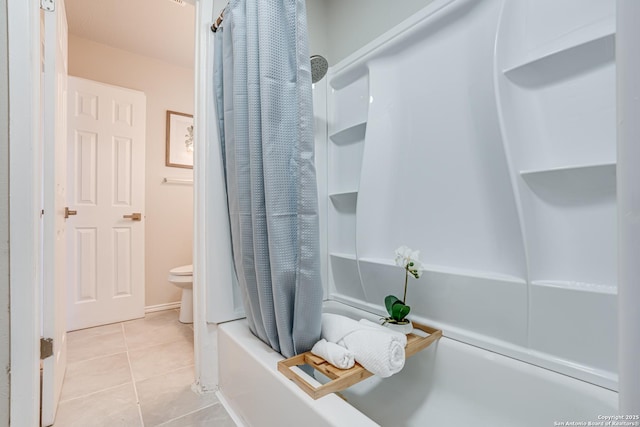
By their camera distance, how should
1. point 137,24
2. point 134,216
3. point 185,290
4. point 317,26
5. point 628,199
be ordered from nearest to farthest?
point 628,199
point 317,26
point 137,24
point 185,290
point 134,216

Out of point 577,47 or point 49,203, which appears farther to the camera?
point 49,203

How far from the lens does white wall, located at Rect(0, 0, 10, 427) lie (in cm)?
95

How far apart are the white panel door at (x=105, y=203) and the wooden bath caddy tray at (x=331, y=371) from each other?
7.08ft

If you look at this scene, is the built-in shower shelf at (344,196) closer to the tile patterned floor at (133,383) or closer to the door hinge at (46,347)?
the tile patterned floor at (133,383)

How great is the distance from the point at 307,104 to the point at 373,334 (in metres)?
0.84

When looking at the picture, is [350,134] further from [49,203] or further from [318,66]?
[49,203]

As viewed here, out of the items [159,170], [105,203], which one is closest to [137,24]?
[159,170]

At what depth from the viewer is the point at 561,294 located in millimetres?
898

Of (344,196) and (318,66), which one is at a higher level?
(318,66)

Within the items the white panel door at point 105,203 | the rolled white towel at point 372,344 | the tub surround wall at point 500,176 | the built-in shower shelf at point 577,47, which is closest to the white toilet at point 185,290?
the white panel door at point 105,203

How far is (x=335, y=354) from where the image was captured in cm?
95

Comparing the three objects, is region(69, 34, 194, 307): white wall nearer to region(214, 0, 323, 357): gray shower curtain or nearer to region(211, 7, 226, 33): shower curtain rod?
region(211, 7, 226, 33): shower curtain rod

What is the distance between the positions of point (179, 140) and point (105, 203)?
2.82 feet

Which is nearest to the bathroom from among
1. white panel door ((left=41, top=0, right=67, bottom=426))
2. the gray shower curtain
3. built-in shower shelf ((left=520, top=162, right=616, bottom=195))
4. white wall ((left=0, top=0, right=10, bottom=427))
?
built-in shower shelf ((left=520, top=162, right=616, bottom=195))
